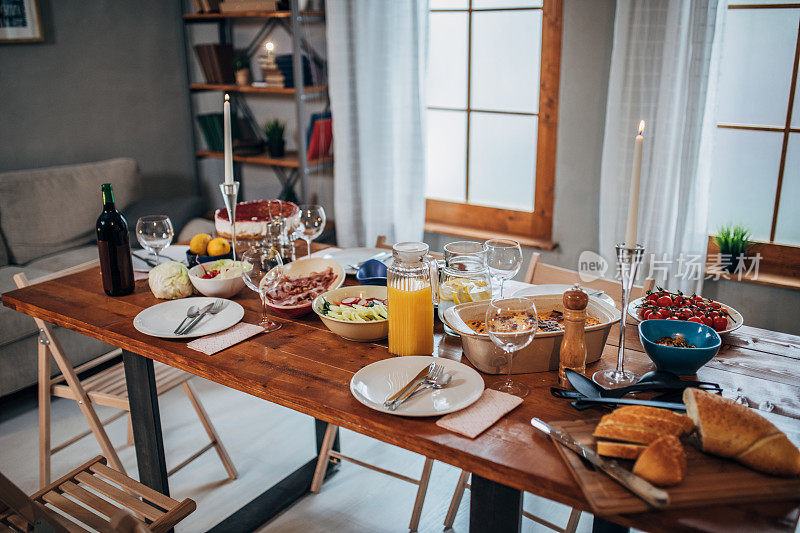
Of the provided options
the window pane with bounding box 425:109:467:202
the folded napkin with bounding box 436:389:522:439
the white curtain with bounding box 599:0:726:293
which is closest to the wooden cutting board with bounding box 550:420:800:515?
the folded napkin with bounding box 436:389:522:439

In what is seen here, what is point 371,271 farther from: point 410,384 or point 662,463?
point 662,463

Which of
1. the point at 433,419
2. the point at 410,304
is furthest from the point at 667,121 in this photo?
the point at 433,419

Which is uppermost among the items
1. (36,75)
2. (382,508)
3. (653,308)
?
(36,75)

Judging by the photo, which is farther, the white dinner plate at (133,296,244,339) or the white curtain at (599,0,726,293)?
the white curtain at (599,0,726,293)

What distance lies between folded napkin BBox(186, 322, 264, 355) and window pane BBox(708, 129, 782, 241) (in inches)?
87.8

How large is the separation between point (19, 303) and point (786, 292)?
3.02 metres

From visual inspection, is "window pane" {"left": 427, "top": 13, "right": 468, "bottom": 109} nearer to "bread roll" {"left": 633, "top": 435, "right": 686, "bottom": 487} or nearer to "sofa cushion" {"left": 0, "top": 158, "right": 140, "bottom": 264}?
"sofa cushion" {"left": 0, "top": 158, "right": 140, "bottom": 264}

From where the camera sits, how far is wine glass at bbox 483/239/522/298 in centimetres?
174

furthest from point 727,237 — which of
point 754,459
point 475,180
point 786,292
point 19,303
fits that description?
point 19,303

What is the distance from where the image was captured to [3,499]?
1300 millimetres

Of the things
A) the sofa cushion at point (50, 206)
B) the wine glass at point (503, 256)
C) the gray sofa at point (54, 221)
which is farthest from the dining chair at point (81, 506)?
the sofa cushion at point (50, 206)

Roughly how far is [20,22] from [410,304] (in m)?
3.23

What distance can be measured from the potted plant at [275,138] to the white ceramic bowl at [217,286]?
7.48 feet

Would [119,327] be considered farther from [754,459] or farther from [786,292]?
[786,292]
